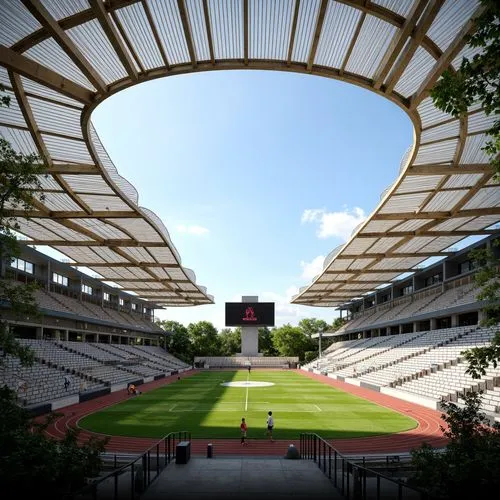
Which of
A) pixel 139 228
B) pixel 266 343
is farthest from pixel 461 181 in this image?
pixel 266 343

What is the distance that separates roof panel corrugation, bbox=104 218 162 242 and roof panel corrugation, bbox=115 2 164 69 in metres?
19.0

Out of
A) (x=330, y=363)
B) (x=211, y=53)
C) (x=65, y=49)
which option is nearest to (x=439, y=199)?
(x=211, y=53)

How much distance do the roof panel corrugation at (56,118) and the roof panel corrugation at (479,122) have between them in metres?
18.7

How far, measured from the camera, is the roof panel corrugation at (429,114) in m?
22.3

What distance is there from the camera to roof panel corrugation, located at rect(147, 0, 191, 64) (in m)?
17.0

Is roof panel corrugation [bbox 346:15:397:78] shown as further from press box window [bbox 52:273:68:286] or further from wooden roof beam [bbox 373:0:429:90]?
press box window [bbox 52:273:68:286]

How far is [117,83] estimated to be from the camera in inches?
826

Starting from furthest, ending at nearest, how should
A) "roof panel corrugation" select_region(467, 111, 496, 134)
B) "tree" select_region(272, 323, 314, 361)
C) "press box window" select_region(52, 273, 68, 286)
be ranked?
"tree" select_region(272, 323, 314, 361) → "press box window" select_region(52, 273, 68, 286) → "roof panel corrugation" select_region(467, 111, 496, 134)

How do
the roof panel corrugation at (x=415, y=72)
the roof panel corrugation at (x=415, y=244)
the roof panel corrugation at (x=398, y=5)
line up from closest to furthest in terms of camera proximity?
the roof panel corrugation at (x=398, y=5) < the roof panel corrugation at (x=415, y=72) < the roof panel corrugation at (x=415, y=244)

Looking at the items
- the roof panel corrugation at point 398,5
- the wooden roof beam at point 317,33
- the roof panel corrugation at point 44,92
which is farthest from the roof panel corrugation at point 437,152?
the roof panel corrugation at point 44,92

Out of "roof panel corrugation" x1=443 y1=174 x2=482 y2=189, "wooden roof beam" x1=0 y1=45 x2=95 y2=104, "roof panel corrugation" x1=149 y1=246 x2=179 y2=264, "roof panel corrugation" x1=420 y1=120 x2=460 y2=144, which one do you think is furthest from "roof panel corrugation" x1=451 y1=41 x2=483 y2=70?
"roof panel corrugation" x1=149 y1=246 x2=179 y2=264

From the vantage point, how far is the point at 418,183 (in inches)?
1203

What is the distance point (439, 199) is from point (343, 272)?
25328 millimetres

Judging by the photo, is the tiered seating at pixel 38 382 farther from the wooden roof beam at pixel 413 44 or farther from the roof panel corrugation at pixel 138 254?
the wooden roof beam at pixel 413 44
